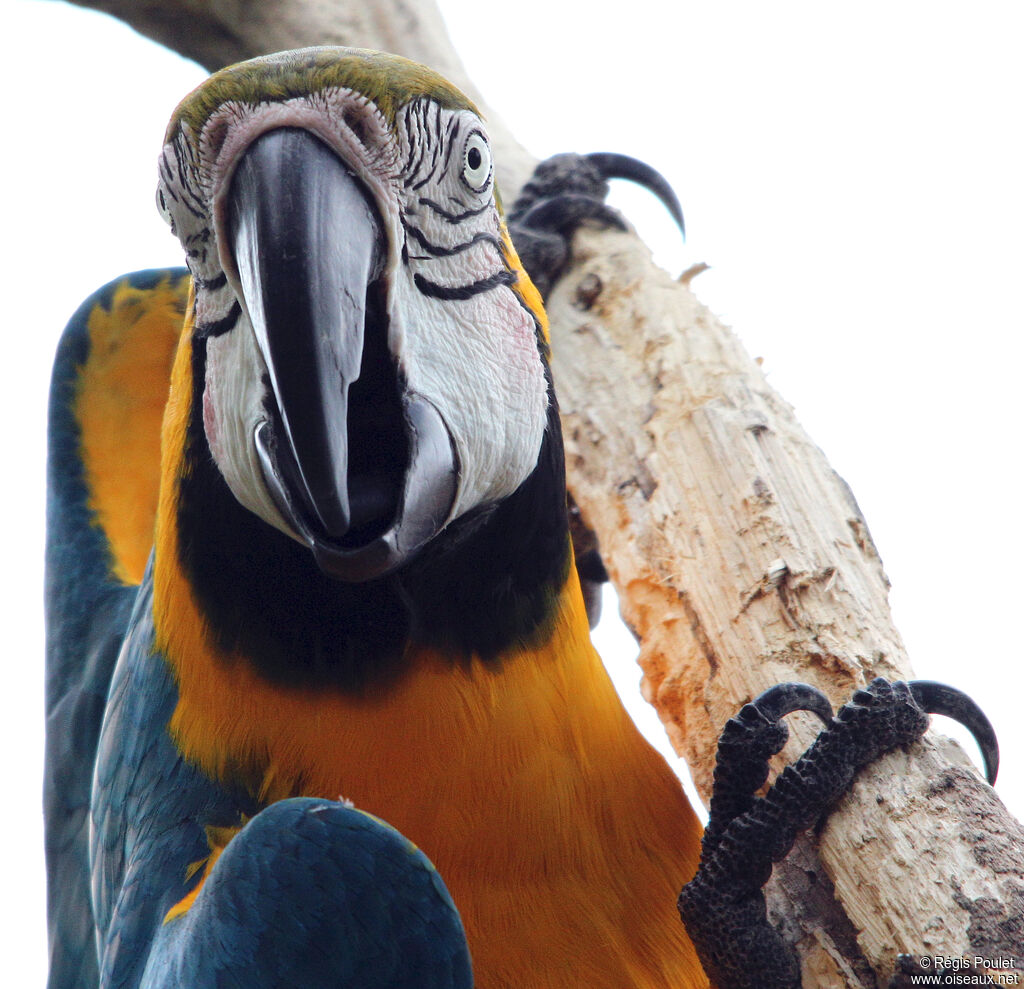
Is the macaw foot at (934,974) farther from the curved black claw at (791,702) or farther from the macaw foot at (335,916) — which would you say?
the macaw foot at (335,916)

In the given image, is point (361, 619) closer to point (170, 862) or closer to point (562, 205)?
point (170, 862)

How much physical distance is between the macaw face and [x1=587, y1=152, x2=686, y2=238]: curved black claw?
1455 mm

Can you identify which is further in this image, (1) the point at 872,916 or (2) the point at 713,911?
(2) the point at 713,911

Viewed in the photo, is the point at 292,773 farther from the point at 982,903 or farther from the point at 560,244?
the point at 560,244

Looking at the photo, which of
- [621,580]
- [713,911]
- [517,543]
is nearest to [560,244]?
[621,580]

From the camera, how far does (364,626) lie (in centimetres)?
154

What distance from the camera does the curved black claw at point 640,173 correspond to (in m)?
2.90

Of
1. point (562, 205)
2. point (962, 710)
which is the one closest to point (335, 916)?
point (962, 710)

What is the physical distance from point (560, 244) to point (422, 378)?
1.39 metres

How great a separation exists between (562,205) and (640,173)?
36 cm

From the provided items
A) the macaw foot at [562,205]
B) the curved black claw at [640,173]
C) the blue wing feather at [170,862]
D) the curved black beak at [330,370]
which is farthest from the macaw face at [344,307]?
the curved black claw at [640,173]

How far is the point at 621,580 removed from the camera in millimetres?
2199

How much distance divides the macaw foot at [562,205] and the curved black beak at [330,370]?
4.17 feet

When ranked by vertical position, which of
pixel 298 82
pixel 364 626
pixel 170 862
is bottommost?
pixel 170 862
